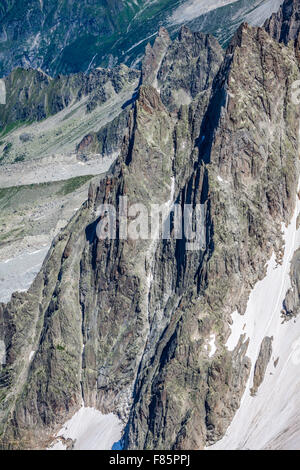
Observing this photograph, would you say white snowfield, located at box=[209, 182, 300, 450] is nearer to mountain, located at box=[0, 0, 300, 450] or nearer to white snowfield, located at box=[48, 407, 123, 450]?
mountain, located at box=[0, 0, 300, 450]

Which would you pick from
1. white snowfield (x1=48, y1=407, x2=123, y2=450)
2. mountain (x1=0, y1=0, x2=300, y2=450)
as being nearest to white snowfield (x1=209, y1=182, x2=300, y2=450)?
mountain (x1=0, y1=0, x2=300, y2=450)

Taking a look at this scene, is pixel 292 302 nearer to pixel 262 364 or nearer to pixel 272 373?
pixel 262 364

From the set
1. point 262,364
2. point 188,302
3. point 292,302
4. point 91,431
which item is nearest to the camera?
point 262,364

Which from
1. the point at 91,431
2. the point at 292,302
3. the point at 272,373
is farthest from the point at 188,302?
the point at 91,431

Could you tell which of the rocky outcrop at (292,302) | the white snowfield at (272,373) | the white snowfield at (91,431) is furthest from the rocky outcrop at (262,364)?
the white snowfield at (91,431)

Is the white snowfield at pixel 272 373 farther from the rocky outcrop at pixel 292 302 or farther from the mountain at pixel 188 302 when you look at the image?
the rocky outcrop at pixel 292 302
